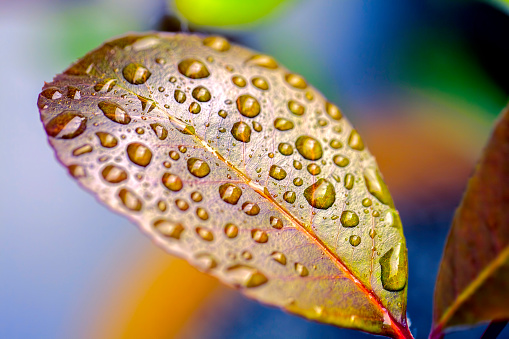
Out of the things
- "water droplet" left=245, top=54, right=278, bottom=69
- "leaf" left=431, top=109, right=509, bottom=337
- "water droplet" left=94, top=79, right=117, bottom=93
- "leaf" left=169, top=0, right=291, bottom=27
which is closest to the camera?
"leaf" left=431, top=109, right=509, bottom=337

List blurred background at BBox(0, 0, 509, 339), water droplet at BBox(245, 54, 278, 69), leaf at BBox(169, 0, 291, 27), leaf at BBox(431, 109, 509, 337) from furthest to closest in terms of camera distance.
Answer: leaf at BBox(169, 0, 291, 27)
blurred background at BBox(0, 0, 509, 339)
water droplet at BBox(245, 54, 278, 69)
leaf at BBox(431, 109, 509, 337)

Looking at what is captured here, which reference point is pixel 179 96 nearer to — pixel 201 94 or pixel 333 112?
pixel 201 94

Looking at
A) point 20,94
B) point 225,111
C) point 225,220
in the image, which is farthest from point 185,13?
point 225,220

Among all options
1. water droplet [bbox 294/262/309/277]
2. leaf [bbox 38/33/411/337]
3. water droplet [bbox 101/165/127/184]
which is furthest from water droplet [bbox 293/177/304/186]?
water droplet [bbox 101/165/127/184]

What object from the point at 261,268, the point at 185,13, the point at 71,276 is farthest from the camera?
the point at 185,13

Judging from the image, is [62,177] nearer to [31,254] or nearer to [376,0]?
[31,254]

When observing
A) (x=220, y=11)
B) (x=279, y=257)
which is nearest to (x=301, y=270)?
(x=279, y=257)

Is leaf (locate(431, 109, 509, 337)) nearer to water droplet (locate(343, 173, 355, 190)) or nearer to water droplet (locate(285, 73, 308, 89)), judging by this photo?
water droplet (locate(343, 173, 355, 190))
